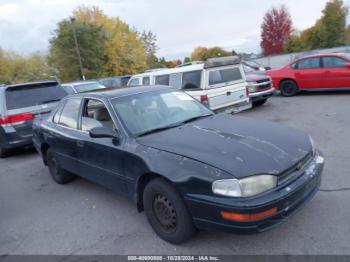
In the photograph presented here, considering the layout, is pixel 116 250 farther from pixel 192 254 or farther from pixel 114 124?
pixel 114 124

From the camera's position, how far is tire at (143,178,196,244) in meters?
2.96

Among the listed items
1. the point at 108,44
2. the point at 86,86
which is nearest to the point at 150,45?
the point at 108,44

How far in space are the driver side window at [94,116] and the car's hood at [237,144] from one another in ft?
2.40

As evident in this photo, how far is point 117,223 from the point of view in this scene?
12.6ft

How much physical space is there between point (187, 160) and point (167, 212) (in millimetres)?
662

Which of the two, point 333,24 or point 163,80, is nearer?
point 163,80

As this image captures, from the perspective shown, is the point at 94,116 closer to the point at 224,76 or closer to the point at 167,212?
the point at 167,212

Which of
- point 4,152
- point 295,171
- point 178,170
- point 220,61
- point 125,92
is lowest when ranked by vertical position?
point 4,152

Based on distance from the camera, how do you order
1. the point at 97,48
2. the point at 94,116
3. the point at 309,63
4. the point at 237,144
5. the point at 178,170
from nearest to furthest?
the point at 178,170 → the point at 237,144 → the point at 94,116 → the point at 309,63 → the point at 97,48

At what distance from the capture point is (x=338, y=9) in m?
40.7

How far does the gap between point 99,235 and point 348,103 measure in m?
8.56

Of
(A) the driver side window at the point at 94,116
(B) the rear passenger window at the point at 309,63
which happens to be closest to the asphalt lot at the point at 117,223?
(A) the driver side window at the point at 94,116

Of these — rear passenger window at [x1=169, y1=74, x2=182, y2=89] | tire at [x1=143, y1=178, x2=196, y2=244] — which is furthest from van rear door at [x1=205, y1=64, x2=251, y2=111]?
tire at [x1=143, y1=178, x2=196, y2=244]

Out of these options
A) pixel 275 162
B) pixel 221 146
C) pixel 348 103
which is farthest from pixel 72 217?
pixel 348 103
